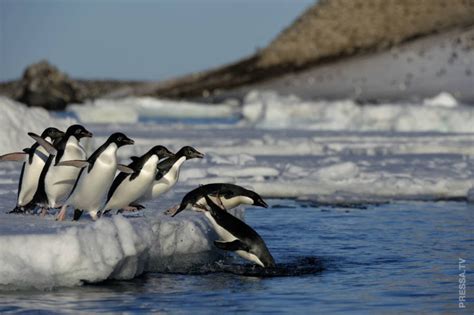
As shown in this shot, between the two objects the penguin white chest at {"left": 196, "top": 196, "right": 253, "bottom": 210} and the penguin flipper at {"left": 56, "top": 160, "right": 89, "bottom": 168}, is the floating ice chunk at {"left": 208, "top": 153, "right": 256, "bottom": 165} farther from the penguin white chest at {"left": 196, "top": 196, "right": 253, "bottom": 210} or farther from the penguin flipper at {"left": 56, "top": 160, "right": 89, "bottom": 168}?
the penguin flipper at {"left": 56, "top": 160, "right": 89, "bottom": 168}

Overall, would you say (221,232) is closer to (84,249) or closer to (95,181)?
(95,181)

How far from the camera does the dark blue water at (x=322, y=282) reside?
7.79 m

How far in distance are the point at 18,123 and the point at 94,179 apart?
7101 mm

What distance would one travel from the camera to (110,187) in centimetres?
991

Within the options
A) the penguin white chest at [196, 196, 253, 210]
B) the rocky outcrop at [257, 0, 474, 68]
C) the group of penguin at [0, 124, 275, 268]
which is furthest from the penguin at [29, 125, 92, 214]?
the rocky outcrop at [257, 0, 474, 68]

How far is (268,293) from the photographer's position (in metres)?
8.25

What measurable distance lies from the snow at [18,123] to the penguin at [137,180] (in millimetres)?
5818

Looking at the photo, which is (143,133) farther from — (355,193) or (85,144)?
(355,193)

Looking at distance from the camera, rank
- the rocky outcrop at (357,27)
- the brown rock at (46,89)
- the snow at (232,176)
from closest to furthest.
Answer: the snow at (232,176) < the brown rock at (46,89) < the rocky outcrop at (357,27)

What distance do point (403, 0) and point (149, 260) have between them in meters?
59.6

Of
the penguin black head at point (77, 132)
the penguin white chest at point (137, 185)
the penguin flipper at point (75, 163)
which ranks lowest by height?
the penguin white chest at point (137, 185)

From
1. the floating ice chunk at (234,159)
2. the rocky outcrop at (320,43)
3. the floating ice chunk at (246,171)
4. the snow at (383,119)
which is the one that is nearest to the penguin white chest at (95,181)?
the floating ice chunk at (246,171)

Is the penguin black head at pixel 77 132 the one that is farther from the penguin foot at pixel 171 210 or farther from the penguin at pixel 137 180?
the penguin foot at pixel 171 210

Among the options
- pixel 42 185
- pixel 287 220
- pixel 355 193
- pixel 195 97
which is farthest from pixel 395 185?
pixel 195 97
